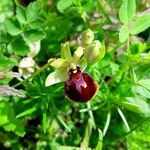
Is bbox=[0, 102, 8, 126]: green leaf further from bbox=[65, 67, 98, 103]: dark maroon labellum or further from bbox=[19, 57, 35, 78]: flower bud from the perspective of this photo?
bbox=[65, 67, 98, 103]: dark maroon labellum

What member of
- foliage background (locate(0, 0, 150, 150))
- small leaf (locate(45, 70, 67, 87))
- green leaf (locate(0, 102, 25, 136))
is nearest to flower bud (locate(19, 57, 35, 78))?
foliage background (locate(0, 0, 150, 150))

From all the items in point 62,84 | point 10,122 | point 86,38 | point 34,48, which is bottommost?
point 10,122

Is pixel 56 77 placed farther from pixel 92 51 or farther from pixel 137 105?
pixel 137 105

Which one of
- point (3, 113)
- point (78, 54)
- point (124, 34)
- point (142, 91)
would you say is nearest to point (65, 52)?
point (78, 54)

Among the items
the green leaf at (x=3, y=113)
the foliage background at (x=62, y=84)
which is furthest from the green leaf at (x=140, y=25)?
the green leaf at (x=3, y=113)

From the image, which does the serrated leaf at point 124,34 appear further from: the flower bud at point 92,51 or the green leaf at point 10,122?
the green leaf at point 10,122

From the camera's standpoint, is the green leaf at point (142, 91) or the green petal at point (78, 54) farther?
the green leaf at point (142, 91)
